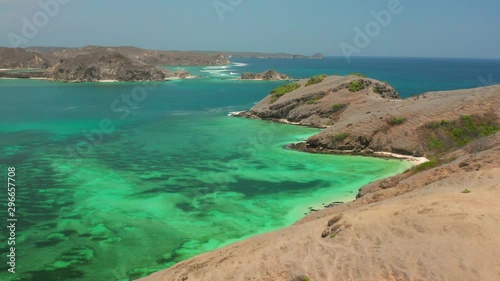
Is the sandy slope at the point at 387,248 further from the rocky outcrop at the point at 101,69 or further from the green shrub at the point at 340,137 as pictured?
the rocky outcrop at the point at 101,69

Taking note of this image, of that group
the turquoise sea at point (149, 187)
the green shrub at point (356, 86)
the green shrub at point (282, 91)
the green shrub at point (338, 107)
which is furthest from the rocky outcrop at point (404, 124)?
the green shrub at point (282, 91)

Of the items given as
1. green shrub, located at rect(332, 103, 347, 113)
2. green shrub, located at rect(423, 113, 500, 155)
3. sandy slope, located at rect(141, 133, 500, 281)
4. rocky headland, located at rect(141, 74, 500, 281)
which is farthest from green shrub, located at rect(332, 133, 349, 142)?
sandy slope, located at rect(141, 133, 500, 281)

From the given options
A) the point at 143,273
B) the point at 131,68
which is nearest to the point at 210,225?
the point at 143,273

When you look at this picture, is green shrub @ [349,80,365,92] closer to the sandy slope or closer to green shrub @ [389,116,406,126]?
green shrub @ [389,116,406,126]

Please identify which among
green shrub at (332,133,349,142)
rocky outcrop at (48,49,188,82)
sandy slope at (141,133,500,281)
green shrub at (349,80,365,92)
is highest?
rocky outcrop at (48,49,188,82)

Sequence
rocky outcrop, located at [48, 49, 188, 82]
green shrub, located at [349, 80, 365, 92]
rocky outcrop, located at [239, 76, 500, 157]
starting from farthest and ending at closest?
rocky outcrop, located at [48, 49, 188, 82] < green shrub, located at [349, 80, 365, 92] < rocky outcrop, located at [239, 76, 500, 157]

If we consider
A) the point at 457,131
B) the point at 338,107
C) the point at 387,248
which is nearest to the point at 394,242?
the point at 387,248

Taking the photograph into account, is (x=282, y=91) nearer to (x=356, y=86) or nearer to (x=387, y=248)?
(x=356, y=86)

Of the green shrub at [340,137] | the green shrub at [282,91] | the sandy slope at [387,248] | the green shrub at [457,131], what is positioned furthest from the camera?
the green shrub at [282,91]
